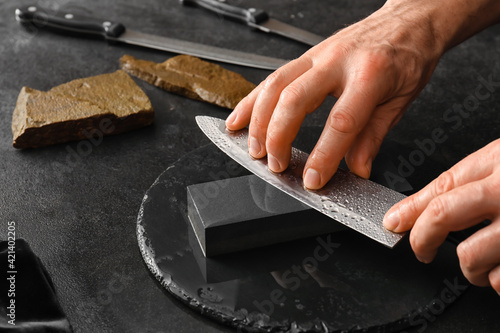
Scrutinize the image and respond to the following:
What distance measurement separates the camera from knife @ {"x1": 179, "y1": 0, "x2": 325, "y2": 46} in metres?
1.63

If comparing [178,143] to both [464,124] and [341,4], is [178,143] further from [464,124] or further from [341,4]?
[341,4]

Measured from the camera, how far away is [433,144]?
4.21ft

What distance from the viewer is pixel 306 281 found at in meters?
0.92

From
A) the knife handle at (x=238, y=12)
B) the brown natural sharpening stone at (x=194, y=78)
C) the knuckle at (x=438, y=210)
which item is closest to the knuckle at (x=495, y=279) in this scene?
the knuckle at (x=438, y=210)

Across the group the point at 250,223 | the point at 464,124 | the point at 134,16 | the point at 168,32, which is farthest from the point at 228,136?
the point at 134,16

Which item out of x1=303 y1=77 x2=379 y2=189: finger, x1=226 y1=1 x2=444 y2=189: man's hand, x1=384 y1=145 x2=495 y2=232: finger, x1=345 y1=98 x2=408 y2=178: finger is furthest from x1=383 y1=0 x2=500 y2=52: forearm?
x1=384 y1=145 x2=495 y2=232: finger

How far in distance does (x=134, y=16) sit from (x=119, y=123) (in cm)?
61

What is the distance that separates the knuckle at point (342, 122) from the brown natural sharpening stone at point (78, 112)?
52cm

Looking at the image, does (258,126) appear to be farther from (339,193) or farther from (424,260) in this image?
(424,260)

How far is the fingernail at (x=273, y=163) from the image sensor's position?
0.97m

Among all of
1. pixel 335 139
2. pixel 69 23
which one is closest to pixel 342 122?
pixel 335 139

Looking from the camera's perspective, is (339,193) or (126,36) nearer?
(339,193)

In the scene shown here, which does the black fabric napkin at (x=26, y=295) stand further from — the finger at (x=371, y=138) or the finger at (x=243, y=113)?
the finger at (x=371, y=138)

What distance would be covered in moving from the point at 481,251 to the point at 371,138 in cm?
34
